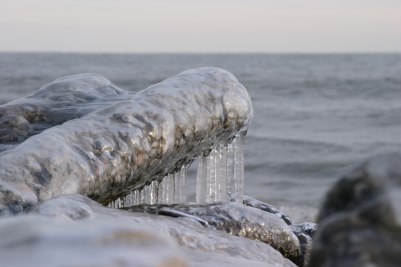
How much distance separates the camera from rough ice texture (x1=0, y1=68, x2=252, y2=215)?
345 centimetres

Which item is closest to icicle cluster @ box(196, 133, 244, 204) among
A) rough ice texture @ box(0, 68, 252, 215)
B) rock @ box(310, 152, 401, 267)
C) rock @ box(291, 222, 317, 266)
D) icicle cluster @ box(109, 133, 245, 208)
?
icicle cluster @ box(109, 133, 245, 208)

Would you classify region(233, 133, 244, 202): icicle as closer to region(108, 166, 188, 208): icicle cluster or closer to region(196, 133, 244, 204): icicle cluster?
region(196, 133, 244, 204): icicle cluster

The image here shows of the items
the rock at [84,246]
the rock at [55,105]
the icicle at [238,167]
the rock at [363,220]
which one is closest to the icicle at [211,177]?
the icicle at [238,167]

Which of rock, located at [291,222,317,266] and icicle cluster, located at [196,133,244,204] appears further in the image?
icicle cluster, located at [196,133,244,204]

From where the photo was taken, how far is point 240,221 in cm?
382

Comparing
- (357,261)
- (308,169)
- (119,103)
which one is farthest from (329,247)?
(308,169)

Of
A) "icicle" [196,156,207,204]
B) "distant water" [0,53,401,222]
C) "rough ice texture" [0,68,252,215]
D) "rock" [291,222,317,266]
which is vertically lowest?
"distant water" [0,53,401,222]

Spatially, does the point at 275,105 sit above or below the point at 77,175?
below

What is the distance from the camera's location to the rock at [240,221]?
3605 millimetres

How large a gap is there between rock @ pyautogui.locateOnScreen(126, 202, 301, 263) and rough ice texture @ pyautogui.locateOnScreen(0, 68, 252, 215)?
0.28 m

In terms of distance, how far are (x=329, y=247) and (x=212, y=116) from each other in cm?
285

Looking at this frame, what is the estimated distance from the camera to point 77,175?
3.53 metres

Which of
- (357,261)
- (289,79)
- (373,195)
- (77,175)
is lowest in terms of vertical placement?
(289,79)

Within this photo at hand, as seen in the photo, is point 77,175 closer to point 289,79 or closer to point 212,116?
point 212,116
